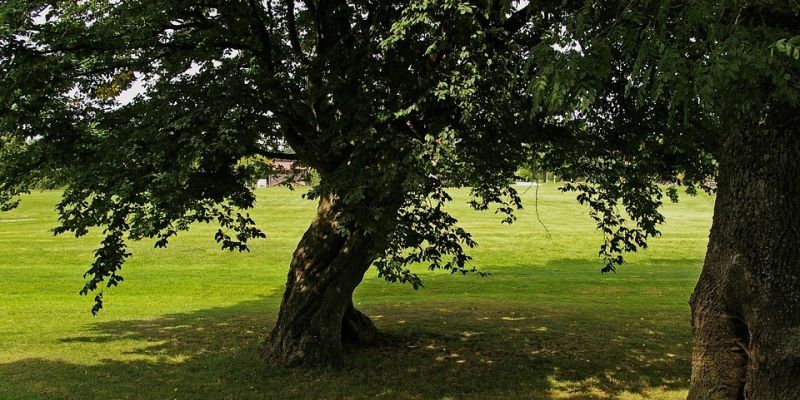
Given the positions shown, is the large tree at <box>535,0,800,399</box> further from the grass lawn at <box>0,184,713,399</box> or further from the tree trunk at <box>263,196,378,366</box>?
the tree trunk at <box>263,196,378,366</box>

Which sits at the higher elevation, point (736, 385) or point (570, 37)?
point (570, 37)

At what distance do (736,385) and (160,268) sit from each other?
2160 cm

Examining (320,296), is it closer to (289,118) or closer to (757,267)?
(289,118)

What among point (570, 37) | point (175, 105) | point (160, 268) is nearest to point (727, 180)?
point (570, 37)

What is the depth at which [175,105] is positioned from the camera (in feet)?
24.8

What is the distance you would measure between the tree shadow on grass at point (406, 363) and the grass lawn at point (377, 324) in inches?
1.2

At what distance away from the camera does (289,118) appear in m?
9.19

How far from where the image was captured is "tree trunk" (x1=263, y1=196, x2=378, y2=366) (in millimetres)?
9766

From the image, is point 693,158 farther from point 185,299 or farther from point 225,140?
point 185,299

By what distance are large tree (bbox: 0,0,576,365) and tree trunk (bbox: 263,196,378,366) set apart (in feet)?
0.07

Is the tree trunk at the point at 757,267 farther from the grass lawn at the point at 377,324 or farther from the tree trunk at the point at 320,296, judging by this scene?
the tree trunk at the point at 320,296

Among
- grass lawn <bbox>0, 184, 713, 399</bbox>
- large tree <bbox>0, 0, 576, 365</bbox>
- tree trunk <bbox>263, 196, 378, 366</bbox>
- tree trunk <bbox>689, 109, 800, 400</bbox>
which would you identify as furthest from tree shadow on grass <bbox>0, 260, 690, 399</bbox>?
tree trunk <bbox>689, 109, 800, 400</bbox>

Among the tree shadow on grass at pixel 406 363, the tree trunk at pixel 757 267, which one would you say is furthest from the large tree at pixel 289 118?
the tree trunk at pixel 757 267

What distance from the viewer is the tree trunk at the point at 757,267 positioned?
555 centimetres
